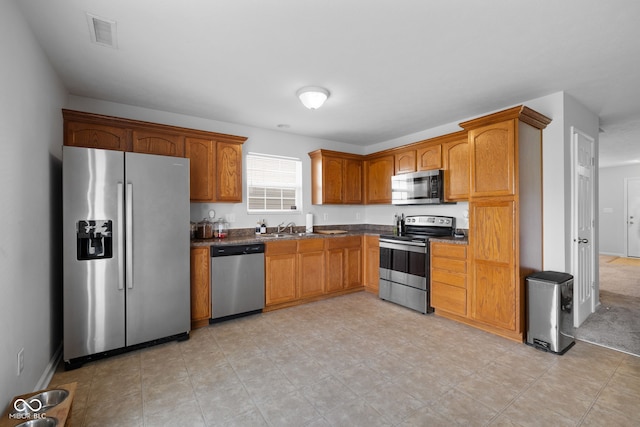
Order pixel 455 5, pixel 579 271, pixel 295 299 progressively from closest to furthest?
pixel 455 5, pixel 579 271, pixel 295 299

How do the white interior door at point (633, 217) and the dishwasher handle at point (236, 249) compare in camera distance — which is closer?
the dishwasher handle at point (236, 249)

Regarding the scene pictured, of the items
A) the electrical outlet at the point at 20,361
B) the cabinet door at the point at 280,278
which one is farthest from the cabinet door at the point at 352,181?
the electrical outlet at the point at 20,361

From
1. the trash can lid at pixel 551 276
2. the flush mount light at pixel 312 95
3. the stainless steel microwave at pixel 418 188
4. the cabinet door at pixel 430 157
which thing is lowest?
the trash can lid at pixel 551 276

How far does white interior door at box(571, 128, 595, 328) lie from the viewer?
3240mm

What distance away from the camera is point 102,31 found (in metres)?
2.14

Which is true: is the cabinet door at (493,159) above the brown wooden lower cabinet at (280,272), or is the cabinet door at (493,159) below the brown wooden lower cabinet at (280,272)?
above

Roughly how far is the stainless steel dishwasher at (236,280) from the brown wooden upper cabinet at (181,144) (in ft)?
2.39

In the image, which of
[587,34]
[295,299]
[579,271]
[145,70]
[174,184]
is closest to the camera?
[587,34]

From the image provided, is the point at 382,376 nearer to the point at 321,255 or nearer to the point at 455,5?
the point at 321,255

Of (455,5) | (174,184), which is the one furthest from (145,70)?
(455,5)

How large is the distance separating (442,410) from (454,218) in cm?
279

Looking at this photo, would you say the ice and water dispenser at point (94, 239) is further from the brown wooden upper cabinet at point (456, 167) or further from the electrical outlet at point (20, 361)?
the brown wooden upper cabinet at point (456, 167)

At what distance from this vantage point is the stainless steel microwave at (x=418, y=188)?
4090 millimetres

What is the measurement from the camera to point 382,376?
239 centimetres
